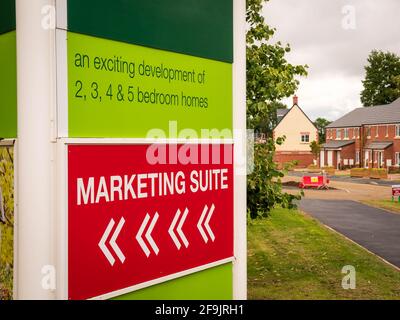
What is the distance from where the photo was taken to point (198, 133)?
9.36 feet

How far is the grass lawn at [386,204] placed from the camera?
20.1m

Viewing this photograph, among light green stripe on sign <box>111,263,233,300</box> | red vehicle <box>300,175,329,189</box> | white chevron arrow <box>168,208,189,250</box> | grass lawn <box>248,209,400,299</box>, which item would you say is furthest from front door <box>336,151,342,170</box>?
white chevron arrow <box>168,208,189,250</box>

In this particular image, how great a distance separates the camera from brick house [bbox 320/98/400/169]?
5353cm

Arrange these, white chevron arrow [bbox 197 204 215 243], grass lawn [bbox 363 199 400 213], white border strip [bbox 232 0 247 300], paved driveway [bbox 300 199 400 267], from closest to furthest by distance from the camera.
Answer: white chevron arrow [bbox 197 204 215 243] < white border strip [bbox 232 0 247 300] < paved driveway [bbox 300 199 400 267] < grass lawn [bbox 363 199 400 213]

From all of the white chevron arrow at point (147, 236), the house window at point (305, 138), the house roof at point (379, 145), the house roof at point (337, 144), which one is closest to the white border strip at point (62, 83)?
the white chevron arrow at point (147, 236)

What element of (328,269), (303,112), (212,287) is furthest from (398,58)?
(212,287)

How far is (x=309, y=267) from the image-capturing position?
10.7 m

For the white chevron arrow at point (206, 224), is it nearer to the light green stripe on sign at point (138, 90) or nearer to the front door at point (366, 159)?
the light green stripe on sign at point (138, 90)

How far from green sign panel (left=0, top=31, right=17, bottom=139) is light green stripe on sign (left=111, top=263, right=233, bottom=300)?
1028mm

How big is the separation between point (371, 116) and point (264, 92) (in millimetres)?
56014

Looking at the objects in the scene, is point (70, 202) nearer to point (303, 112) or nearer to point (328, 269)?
point (328, 269)

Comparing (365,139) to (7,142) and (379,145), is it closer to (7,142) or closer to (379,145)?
(379,145)

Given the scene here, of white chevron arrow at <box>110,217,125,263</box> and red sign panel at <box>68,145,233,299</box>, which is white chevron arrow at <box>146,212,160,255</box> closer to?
red sign panel at <box>68,145,233,299</box>

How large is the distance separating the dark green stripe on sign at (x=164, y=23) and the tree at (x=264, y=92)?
416 centimetres
